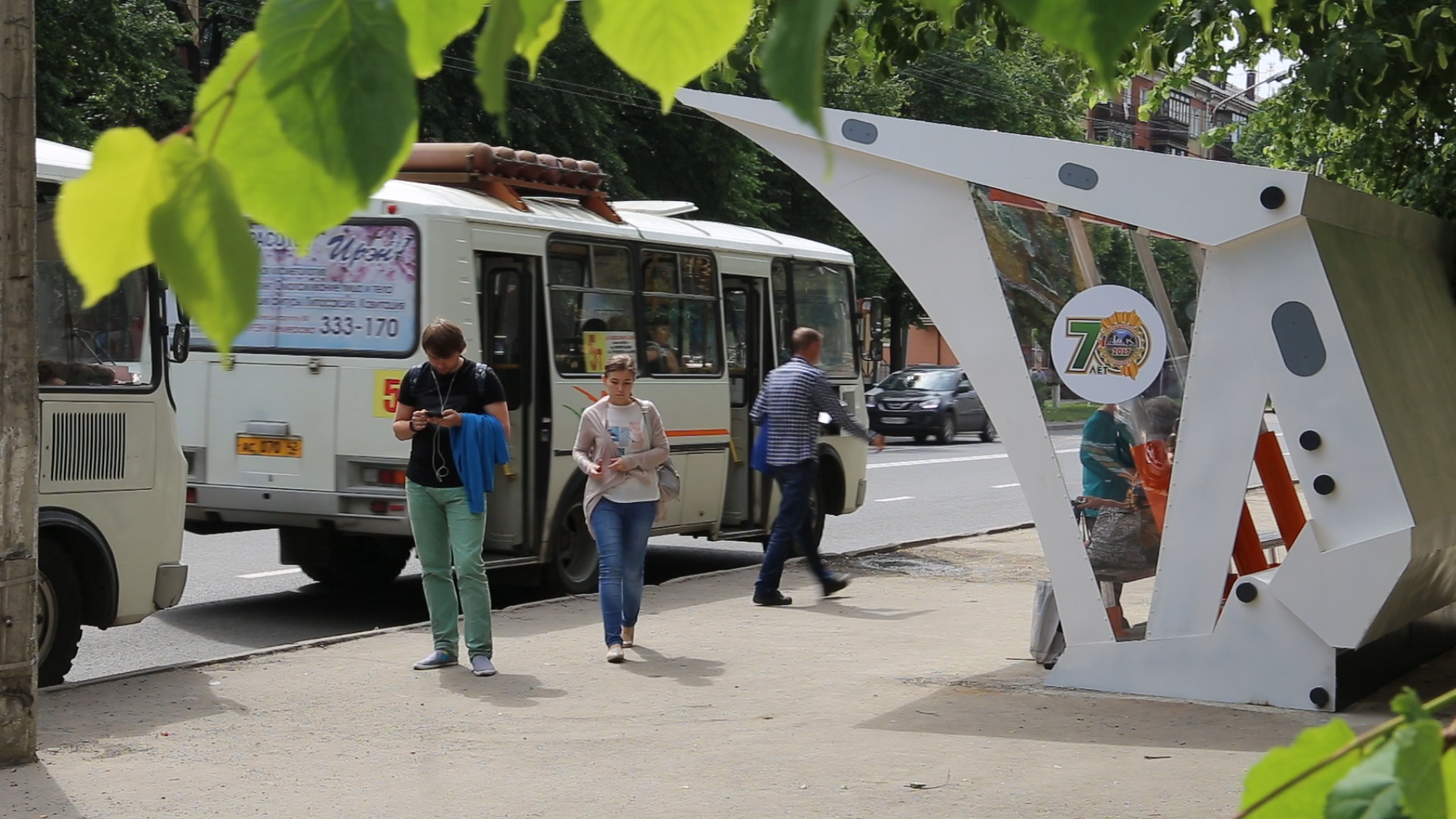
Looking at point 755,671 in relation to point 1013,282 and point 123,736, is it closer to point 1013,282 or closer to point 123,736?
point 1013,282

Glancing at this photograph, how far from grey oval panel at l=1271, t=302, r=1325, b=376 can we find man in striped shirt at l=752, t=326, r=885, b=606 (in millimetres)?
4452

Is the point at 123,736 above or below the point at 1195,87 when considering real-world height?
below

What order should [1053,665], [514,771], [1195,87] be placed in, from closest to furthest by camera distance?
[514,771]
[1053,665]
[1195,87]

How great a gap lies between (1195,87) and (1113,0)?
12.3m

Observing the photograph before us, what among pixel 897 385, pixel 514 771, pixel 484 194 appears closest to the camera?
pixel 514 771

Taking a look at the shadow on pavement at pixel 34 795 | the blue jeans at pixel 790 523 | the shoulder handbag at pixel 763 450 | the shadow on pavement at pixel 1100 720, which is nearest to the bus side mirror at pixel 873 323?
the shoulder handbag at pixel 763 450

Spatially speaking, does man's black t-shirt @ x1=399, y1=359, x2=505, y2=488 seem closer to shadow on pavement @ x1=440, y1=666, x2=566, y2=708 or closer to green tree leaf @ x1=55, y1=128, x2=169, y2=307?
shadow on pavement @ x1=440, y1=666, x2=566, y2=708

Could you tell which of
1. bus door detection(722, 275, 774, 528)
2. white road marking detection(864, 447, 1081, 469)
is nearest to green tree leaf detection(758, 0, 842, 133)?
bus door detection(722, 275, 774, 528)

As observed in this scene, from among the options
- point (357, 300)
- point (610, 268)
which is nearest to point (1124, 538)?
point (357, 300)

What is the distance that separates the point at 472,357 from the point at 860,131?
160 inches

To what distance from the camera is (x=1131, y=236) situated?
7398 mm

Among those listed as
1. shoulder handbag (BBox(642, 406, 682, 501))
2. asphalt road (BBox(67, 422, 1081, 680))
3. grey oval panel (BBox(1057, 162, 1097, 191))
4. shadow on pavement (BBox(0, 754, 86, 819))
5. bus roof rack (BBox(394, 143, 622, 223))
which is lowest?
asphalt road (BBox(67, 422, 1081, 680))

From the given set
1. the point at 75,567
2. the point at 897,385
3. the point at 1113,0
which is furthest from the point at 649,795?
the point at 897,385

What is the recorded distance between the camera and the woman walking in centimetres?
859
